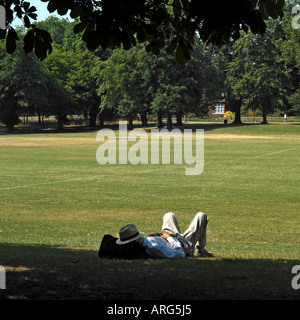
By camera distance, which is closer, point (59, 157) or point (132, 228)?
point (132, 228)

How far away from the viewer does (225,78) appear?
100188 mm

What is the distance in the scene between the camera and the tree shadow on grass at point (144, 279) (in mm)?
6211

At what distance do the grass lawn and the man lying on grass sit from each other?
33 cm

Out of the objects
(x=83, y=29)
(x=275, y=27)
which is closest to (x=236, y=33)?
(x=83, y=29)

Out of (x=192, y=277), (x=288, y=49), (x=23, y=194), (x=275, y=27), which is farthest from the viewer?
(x=275, y=27)

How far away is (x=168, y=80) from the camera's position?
86000 mm

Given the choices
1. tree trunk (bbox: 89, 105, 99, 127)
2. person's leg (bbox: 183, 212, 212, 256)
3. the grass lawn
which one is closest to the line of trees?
tree trunk (bbox: 89, 105, 99, 127)

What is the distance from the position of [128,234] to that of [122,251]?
0.42 metres

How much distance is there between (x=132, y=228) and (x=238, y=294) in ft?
7.11

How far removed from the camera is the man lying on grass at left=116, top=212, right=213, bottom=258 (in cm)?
821

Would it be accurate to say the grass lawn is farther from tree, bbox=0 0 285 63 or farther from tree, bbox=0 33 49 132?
tree, bbox=0 33 49 132

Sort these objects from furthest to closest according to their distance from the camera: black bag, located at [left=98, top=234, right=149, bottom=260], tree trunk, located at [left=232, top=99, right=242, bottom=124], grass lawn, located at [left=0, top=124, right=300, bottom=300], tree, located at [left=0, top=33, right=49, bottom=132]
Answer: tree trunk, located at [left=232, top=99, right=242, bottom=124] < tree, located at [left=0, top=33, right=49, bottom=132] < black bag, located at [left=98, top=234, right=149, bottom=260] < grass lawn, located at [left=0, top=124, right=300, bottom=300]

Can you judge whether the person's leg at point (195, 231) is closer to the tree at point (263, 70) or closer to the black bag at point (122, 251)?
the black bag at point (122, 251)

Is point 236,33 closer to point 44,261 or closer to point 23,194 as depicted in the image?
point 44,261
